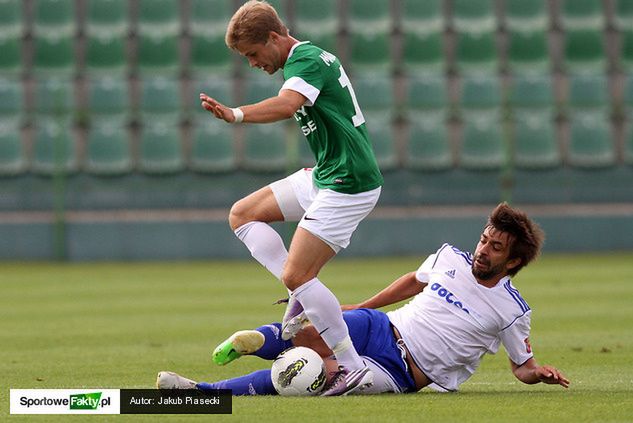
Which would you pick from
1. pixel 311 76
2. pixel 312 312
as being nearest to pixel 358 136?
pixel 311 76

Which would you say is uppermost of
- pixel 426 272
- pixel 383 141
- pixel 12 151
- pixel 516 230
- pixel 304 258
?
pixel 516 230

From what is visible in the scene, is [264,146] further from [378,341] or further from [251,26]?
[378,341]

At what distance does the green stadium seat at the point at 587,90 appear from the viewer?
20.4m

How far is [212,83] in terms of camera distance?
2027 centimetres

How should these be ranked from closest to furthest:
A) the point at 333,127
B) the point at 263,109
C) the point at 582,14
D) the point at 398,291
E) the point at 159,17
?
the point at 263,109
the point at 333,127
the point at 398,291
the point at 159,17
the point at 582,14

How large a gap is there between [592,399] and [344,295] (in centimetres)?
685

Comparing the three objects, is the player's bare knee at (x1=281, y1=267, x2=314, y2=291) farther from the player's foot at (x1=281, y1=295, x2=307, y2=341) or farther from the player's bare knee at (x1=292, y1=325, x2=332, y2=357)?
the player's bare knee at (x1=292, y1=325, x2=332, y2=357)

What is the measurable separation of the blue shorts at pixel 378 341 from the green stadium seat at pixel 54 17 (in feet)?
50.9

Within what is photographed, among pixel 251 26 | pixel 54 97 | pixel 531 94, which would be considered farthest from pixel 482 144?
pixel 251 26

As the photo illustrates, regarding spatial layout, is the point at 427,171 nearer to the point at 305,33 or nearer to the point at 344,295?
the point at 305,33

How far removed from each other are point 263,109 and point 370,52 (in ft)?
49.3

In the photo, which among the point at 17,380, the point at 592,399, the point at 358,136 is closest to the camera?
the point at 592,399

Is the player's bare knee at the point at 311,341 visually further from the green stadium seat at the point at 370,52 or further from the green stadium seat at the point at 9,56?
the green stadium seat at the point at 9,56

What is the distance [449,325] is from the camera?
249 inches
